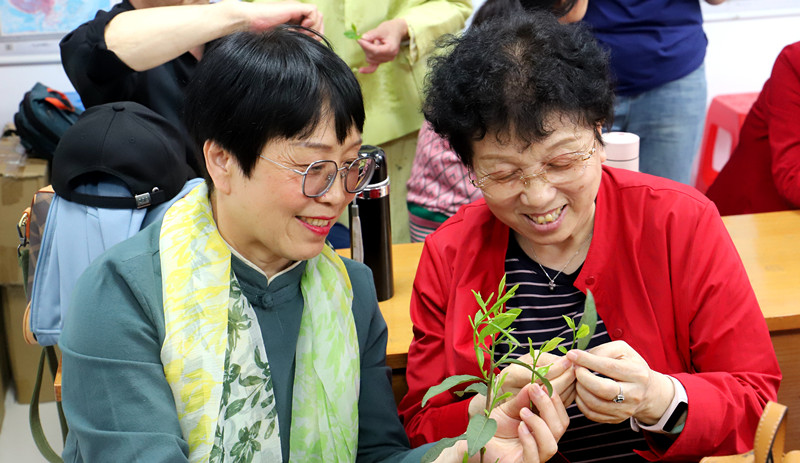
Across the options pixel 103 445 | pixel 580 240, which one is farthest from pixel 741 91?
pixel 103 445

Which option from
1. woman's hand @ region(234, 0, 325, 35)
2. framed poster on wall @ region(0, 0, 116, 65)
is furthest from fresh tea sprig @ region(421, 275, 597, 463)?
framed poster on wall @ region(0, 0, 116, 65)

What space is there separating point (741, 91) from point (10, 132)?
139 inches

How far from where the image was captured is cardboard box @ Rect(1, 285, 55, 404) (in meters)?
3.20

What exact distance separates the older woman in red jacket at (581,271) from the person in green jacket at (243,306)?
15cm

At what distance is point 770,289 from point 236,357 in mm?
1209

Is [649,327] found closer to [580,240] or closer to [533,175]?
[580,240]

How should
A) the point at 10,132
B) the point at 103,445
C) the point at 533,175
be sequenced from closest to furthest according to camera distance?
the point at 103,445 < the point at 533,175 < the point at 10,132

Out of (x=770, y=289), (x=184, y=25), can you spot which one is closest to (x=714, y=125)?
(x=770, y=289)

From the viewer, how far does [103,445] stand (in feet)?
4.01

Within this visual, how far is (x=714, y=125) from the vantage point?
166 inches

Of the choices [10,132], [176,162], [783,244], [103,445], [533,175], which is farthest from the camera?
[10,132]

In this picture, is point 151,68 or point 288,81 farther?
point 151,68

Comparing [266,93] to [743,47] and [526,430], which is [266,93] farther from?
[743,47]

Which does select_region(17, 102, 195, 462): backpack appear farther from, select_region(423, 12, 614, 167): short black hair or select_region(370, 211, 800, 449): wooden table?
select_region(423, 12, 614, 167): short black hair
